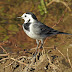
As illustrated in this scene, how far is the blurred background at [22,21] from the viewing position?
825 centimetres

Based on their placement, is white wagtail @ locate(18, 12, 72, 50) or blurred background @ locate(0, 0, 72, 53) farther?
blurred background @ locate(0, 0, 72, 53)

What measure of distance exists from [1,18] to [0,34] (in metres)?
2.51

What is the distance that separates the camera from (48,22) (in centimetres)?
1115

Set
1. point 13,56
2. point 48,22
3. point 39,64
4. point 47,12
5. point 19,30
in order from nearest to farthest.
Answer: point 39,64
point 13,56
point 19,30
point 48,22
point 47,12

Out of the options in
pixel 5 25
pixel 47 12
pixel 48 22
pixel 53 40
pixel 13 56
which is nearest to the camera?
pixel 13 56

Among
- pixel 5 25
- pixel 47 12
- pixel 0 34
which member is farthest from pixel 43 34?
pixel 47 12

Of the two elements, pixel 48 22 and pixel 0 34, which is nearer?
pixel 0 34

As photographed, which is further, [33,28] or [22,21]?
[22,21]

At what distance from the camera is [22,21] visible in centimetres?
1114

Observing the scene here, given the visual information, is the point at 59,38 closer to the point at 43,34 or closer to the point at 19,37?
the point at 19,37

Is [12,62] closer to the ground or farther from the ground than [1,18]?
closer to the ground

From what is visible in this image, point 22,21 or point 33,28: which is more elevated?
point 33,28

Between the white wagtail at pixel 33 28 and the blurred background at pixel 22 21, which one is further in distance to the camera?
the blurred background at pixel 22 21

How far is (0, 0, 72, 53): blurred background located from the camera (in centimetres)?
825
